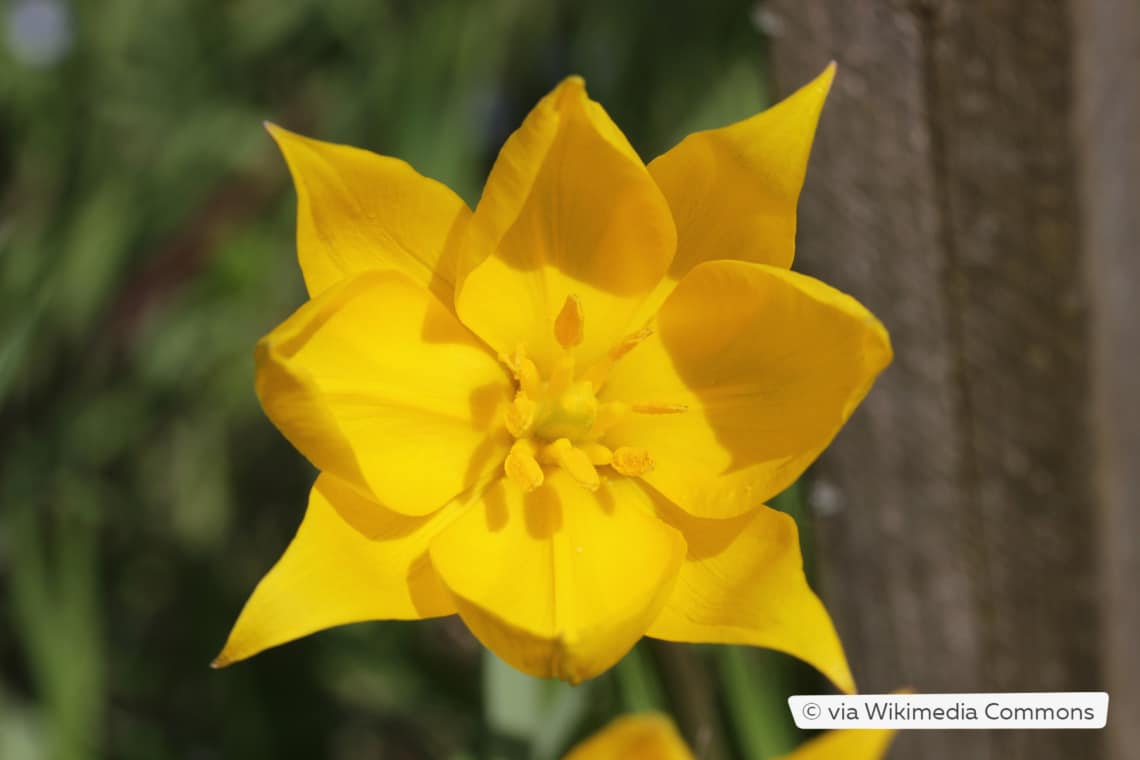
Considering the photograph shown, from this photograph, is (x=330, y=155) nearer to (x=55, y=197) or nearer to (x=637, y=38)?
(x=637, y=38)

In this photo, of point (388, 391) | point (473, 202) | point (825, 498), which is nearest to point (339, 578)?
point (388, 391)

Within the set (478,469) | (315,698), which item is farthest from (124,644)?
(478,469)

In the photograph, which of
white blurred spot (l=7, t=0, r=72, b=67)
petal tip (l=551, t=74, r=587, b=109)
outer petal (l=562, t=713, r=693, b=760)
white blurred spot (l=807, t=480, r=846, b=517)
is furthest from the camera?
white blurred spot (l=7, t=0, r=72, b=67)

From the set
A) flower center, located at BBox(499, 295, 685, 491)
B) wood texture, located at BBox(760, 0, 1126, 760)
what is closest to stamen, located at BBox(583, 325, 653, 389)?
flower center, located at BBox(499, 295, 685, 491)

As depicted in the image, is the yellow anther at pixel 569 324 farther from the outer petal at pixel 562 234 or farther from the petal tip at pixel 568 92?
the petal tip at pixel 568 92

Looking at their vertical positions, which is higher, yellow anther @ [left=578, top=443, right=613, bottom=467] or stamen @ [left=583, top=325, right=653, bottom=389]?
stamen @ [left=583, top=325, right=653, bottom=389]

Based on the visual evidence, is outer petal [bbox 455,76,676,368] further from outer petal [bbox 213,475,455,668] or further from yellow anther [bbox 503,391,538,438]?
outer petal [bbox 213,475,455,668]

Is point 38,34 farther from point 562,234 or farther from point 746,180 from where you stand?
point 746,180
